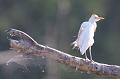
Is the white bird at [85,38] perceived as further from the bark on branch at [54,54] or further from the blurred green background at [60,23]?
the blurred green background at [60,23]

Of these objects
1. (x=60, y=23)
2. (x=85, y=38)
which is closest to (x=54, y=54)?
(x=85, y=38)

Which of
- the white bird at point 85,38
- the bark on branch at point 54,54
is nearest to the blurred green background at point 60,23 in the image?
the white bird at point 85,38

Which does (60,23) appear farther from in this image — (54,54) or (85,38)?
(54,54)

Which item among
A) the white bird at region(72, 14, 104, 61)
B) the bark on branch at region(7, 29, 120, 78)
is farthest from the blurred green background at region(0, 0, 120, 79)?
the bark on branch at region(7, 29, 120, 78)

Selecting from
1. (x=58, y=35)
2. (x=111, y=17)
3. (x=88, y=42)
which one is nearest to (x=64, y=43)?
(x=58, y=35)

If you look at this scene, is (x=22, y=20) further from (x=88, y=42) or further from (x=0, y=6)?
(x=88, y=42)
